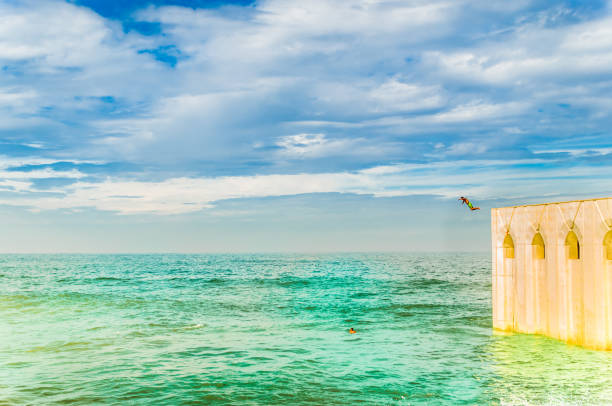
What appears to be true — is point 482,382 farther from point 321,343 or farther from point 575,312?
point 321,343

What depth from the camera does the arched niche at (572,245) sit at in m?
16.9

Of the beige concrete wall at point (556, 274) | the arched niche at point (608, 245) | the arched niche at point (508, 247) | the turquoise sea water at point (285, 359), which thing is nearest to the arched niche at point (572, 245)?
the beige concrete wall at point (556, 274)

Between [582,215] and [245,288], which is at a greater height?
[582,215]

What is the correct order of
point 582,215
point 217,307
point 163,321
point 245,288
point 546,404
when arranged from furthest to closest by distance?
point 245,288
point 217,307
point 163,321
point 582,215
point 546,404

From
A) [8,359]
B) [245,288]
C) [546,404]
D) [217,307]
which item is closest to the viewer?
[546,404]

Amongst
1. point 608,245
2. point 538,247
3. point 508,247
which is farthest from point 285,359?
point 608,245

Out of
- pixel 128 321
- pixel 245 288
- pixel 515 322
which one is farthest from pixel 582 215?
pixel 245 288

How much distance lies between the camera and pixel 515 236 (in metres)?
19.8

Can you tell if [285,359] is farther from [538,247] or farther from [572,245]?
[572,245]

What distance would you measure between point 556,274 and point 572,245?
1216 mm

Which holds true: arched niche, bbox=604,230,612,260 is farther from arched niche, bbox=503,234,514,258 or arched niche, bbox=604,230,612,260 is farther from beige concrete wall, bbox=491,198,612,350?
arched niche, bbox=503,234,514,258

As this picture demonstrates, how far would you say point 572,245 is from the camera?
669 inches

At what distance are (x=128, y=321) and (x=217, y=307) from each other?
813cm

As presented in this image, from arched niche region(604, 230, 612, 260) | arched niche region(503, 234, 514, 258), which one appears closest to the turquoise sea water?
arched niche region(604, 230, 612, 260)
